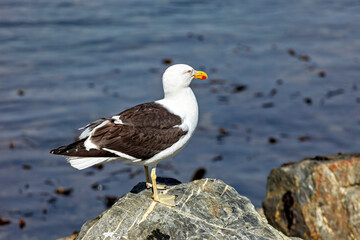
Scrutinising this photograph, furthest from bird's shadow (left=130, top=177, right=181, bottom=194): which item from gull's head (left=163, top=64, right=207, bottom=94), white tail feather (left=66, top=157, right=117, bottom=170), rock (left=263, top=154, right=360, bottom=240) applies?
rock (left=263, top=154, right=360, bottom=240)

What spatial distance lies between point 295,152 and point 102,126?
24.1 feet

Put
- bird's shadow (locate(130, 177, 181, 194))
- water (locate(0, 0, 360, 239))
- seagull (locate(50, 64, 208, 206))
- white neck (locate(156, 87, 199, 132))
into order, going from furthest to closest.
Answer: water (locate(0, 0, 360, 239))
bird's shadow (locate(130, 177, 181, 194))
white neck (locate(156, 87, 199, 132))
seagull (locate(50, 64, 208, 206))

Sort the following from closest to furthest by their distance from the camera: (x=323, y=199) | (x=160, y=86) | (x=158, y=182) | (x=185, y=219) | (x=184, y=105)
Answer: (x=185, y=219) → (x=184, y=105) → (x=158, y=182) → (x=323, y=199) → (x=160, y=86)

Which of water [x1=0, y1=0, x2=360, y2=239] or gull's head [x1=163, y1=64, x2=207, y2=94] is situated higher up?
gull's head [x1=163, y1=64, x2=207, y2=94]

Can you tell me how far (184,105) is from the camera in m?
6.73

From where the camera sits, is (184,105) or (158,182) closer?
(184,105)

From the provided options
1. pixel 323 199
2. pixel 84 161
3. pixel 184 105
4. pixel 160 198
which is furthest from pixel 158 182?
pixel 323 199

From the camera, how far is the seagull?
623 cm

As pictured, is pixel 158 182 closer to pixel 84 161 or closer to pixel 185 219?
pixel 185 219

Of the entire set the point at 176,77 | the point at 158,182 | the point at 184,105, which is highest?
the point at 176,77

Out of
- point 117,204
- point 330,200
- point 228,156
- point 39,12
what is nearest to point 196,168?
point 228,156

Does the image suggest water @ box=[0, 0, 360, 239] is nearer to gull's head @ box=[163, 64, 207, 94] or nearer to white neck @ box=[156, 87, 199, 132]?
white neck @ box=[156, 87, 199, 132]

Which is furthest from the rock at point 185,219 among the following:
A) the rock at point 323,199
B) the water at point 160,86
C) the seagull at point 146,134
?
the water at point 160,86

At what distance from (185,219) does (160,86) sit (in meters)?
8.98
